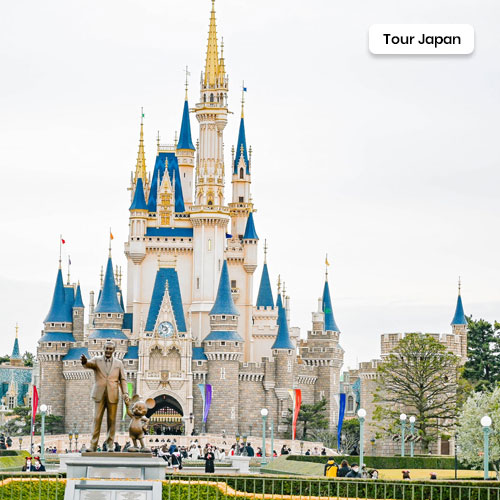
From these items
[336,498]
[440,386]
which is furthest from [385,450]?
[336,498]

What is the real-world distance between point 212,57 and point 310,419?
83.8 feet

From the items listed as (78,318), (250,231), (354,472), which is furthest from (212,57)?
(354,472)

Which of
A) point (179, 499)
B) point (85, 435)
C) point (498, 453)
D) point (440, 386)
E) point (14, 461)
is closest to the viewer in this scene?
point (179, 499)

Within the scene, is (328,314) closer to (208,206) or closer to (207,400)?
(208,206)

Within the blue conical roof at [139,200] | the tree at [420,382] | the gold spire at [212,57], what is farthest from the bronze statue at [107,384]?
the gold spire at [212,57]

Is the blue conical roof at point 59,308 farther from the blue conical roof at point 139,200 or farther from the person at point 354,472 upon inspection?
the person at point 354,472

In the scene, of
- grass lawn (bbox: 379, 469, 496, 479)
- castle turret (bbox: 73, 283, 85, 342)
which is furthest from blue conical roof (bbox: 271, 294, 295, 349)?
grass lawn (bbox: 379, 469, 496, 479)

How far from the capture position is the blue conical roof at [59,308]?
99.8 metres

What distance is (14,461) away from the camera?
54.8 metres

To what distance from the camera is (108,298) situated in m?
97.3

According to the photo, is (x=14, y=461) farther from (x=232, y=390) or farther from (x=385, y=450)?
(x=232, y=390)

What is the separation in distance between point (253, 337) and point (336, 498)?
71.5m

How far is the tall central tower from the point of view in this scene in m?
101

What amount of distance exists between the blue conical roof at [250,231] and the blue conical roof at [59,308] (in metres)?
13.2
